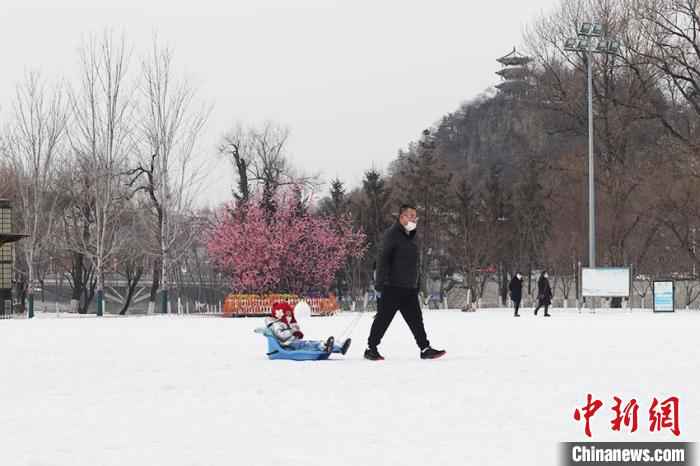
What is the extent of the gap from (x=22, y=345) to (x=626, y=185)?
35878 mm

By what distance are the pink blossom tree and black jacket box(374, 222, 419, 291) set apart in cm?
3373

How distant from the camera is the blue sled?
13383mm

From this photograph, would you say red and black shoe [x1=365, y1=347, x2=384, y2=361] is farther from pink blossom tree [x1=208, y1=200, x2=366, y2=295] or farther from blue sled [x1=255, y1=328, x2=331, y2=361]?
pink blossom tree [x1=208, y1=200, x2=366, y2=295]

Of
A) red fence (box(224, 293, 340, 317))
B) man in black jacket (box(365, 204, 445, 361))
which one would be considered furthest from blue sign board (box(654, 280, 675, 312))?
Result: man in black jacket (box(365, 204, 445, 361))

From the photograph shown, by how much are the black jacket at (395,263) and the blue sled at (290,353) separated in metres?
1.12

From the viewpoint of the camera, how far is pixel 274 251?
47625 millimetres

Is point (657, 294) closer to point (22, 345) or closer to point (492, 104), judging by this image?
point (22, 345)

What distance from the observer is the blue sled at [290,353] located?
43.9ft

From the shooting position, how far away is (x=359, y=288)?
6525 cm

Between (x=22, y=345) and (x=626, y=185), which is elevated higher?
(x=626, y=185)

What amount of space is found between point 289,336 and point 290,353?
30cm

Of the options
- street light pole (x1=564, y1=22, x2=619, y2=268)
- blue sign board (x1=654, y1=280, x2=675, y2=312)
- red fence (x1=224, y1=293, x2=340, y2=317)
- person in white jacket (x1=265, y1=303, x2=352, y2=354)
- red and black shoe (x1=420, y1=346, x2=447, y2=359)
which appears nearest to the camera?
red and black shoe (x1=420, y1=346, x2=447, y2=359)

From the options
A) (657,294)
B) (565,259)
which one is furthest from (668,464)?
(565,259)

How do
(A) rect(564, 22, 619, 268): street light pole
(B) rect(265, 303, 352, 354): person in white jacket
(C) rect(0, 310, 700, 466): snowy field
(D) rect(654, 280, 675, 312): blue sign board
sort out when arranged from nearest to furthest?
Answer: (C) rect(0, 310, 700, 466): snowy field
(B) rect(265, 303, 352, 354): person in white jacket
(D) rect(654, 280, 675, 312): blue sign board
(A) rect(564, 22, 619, 268): street light pole
